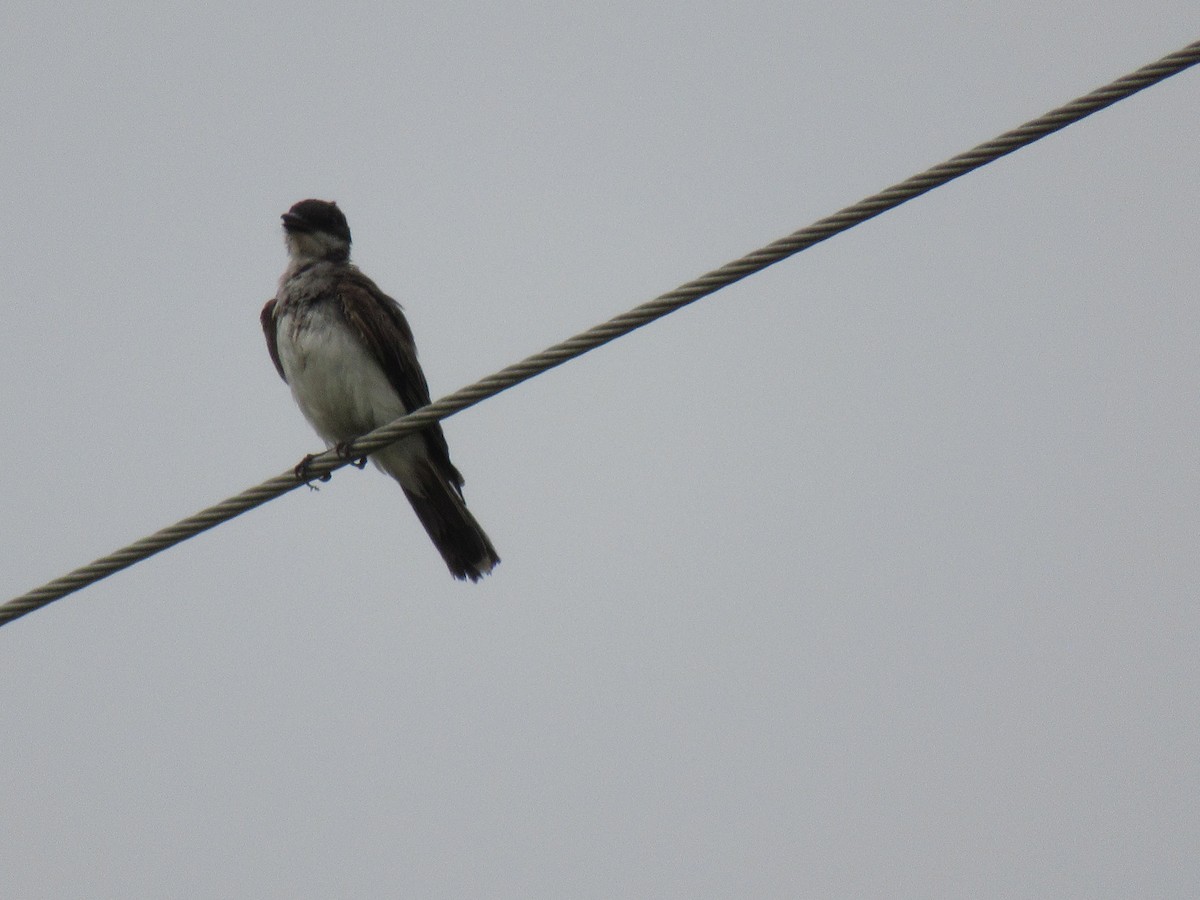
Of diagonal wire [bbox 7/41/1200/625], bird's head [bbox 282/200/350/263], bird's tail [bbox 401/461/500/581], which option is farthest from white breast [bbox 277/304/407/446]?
diagonal wire [bbox 7/41/1200/625]

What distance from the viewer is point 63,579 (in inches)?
183

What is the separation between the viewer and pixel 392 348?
24.2 ft

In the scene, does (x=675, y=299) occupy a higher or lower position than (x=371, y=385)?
lower

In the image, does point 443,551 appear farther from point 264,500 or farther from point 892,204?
point 892,204

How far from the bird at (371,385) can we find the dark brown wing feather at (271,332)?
0.04 meters

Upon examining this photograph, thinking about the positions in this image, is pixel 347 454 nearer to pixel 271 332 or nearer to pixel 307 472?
pixel 307 472

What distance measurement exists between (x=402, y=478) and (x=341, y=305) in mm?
900

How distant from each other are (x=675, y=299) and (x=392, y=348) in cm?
301

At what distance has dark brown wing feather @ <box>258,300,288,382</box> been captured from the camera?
7669 mm

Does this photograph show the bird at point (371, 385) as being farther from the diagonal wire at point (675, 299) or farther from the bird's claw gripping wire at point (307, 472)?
the diagonal wire at point (675, 299)

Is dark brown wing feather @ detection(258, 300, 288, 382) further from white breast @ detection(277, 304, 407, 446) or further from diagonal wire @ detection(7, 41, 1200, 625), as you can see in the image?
diagonal wire @ detection(7, 41, 1200, 625)

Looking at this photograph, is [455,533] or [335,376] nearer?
[335,376]

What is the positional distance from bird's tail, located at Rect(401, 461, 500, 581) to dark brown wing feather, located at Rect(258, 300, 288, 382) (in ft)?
3.18

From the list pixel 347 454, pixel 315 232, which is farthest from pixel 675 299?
pixel 315 232
